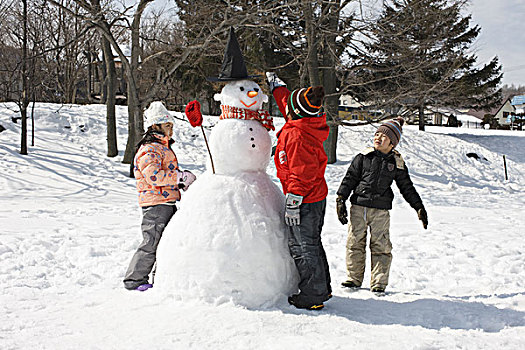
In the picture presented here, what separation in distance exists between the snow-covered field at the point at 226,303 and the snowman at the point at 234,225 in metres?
0.15

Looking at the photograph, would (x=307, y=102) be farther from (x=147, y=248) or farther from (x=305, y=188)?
(x=147, y=248)

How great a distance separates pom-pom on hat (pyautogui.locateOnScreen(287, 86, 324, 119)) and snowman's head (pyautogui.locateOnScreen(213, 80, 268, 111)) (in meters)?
0.31

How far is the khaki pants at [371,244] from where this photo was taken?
13.3 ft

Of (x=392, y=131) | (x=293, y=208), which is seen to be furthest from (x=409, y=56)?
(x=293, y=208)

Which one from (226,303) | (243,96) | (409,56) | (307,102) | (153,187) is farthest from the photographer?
(409,56)

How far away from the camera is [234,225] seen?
125 inches

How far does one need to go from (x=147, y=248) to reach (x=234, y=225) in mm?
1198

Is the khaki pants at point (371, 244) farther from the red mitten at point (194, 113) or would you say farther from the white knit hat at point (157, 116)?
the white knit hat at point (157, 116)

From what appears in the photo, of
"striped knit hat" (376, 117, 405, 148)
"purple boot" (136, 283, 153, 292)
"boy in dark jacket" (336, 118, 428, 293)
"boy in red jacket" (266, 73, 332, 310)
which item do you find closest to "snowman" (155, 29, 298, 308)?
"boy in red jacket" (266, 73, 332, 310)

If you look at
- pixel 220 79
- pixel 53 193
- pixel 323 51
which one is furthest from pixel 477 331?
pixel 323 51

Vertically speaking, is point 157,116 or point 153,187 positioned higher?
point 157,116

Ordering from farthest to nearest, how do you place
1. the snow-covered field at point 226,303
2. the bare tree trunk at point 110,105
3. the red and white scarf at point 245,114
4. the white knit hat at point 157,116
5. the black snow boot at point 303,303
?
the bare tree trunk at point 110,105 < the white knit hat at point 157,116 < the red and white scarf at point 245,114 < the black snow boot at point 303,303 < the snow-covered field at point 226,303

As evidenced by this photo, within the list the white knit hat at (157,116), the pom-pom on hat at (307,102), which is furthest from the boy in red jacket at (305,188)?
the white knit hat at (157,116)

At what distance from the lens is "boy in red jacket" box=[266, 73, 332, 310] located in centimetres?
326
